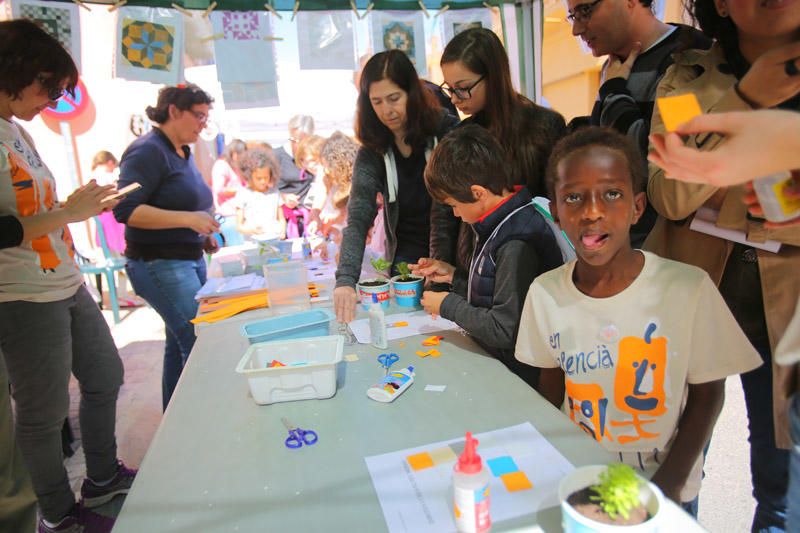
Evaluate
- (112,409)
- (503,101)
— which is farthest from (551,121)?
(112,409)

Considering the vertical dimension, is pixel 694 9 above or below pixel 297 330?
above

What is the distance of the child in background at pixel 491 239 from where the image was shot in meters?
1.35

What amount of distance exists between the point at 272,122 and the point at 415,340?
6654mm

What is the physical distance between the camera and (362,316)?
1.83 metres

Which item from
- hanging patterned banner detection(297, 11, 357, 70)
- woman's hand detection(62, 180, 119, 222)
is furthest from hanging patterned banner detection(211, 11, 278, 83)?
woman's hand detection(62, 180, 119, 222)

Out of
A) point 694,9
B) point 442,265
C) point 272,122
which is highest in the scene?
point 272,122

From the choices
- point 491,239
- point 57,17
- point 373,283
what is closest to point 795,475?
point 491,239

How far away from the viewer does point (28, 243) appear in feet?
5.28

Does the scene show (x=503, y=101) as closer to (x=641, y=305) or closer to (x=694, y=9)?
(x=694, y=9)

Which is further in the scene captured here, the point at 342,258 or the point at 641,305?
the point at 342,258

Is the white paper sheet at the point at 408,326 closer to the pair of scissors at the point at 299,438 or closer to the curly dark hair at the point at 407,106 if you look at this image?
the pair of scissors at the point at 299,438

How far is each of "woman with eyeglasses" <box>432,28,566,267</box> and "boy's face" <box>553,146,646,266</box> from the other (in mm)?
535

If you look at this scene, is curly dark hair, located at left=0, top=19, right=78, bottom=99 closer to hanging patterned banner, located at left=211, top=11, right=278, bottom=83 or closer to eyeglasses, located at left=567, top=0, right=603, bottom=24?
hanging patterned banner, located at left=211, top=11, right=278, bottom=83

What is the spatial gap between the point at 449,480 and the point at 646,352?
1.78ft
